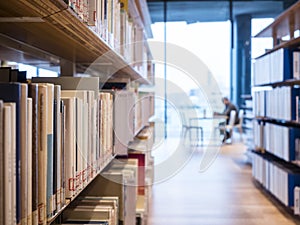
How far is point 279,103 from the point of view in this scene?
3.56 m

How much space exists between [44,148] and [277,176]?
10.0ft

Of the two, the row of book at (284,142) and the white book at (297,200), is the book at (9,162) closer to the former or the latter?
the white book at (297,200)

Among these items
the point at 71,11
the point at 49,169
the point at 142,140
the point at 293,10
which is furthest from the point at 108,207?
the point at 293,10

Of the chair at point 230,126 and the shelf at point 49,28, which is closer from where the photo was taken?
the shelf at point 49,28

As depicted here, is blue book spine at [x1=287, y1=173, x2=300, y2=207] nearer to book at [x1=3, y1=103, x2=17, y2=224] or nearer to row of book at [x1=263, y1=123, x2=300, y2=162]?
row of book at [x1=263, y1=123, x2=300, y2=162]

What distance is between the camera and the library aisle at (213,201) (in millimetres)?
3080

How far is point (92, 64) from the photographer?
92.4 inches

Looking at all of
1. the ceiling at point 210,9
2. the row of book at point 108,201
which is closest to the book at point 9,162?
the row of book at point 108,201

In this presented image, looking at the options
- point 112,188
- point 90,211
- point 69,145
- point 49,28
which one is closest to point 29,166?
point 69,145

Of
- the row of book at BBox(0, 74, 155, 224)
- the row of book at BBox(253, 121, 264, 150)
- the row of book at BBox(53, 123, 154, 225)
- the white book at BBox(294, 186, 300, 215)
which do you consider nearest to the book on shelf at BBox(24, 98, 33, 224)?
the row of book at BBox(0, 74, 155, 224)

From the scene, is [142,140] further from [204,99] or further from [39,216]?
[204,99]

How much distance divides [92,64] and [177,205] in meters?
1.78

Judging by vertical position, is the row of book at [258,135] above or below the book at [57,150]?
below

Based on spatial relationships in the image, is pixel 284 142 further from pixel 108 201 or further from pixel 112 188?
pixel 108 201
